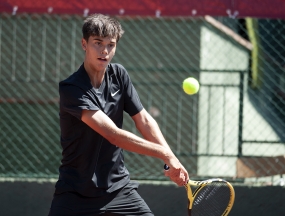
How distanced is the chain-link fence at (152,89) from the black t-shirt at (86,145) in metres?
2.90

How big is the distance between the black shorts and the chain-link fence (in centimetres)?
285

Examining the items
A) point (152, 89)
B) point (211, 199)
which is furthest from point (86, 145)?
A: point (152, 89)

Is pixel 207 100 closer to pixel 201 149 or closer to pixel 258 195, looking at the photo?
pixel 201 149

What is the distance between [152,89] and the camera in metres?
7.23

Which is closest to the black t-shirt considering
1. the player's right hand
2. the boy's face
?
the boy's face

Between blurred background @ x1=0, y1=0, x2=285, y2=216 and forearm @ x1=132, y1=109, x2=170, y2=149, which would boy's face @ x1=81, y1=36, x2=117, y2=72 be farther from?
blurred background @ x1=0, y1=0, x2=285, y2=216

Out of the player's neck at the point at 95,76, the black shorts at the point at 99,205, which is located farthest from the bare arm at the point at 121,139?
the black shorts at the point at 99,205

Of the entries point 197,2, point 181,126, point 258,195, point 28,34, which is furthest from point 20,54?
point 258,195

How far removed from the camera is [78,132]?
12.8ft

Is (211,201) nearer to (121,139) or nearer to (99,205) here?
(99,205)

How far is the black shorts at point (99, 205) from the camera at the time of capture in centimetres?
385

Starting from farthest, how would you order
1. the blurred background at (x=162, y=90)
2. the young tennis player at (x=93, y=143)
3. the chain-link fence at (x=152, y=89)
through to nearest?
the chain-link fence at (x=152, y=89)
the blurred background at (x=162, y=90)
the young tennis player at (x=93, y=143)

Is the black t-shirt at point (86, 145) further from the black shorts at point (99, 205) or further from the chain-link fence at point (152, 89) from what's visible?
the chain-link fence at point (152, 89)

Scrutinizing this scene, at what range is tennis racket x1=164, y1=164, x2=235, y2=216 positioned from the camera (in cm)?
417
